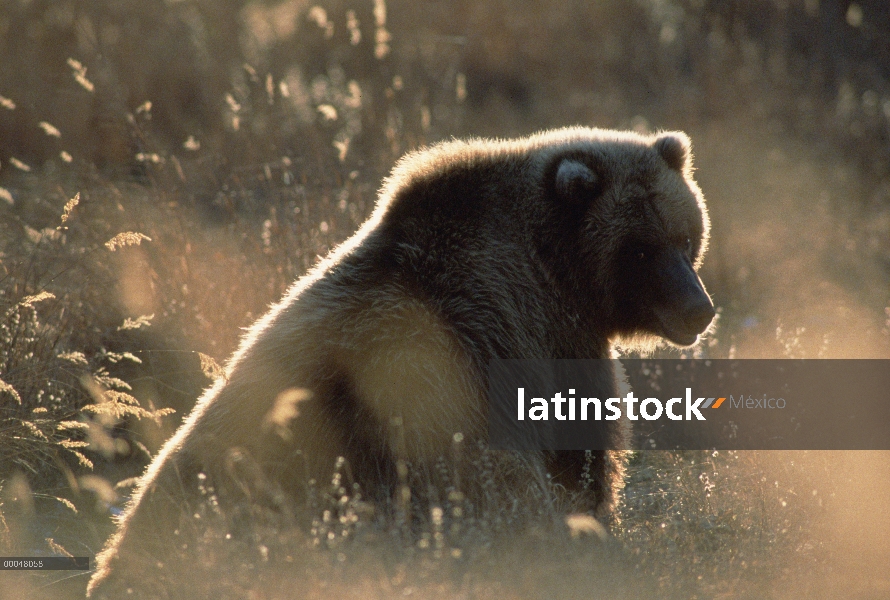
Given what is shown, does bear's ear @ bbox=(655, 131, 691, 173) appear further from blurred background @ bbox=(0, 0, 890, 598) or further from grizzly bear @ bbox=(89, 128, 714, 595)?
blurred background @ bbox=(0, 0, 890, 598)

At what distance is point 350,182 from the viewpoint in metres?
7.32

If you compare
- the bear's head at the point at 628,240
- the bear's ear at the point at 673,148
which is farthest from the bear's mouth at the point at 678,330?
the bear's ear at the point at 673,148

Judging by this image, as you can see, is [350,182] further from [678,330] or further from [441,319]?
[441,319]

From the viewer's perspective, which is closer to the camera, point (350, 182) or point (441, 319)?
point (441, 319)

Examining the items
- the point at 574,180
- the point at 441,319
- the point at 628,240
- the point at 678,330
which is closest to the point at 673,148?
the point at 628,240

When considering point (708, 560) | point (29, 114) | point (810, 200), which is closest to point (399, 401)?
point (708, 560)

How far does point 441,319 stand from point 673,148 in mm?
1837

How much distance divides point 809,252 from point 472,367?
674 centimetres

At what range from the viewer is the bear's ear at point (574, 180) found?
4.28 metres

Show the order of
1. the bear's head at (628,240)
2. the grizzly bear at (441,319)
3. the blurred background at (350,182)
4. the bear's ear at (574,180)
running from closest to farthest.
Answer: the grizzly bear at (441,319) < the bear's ear at (574,180) < the bear's head at (628,240) < the blurred background at (350,182)

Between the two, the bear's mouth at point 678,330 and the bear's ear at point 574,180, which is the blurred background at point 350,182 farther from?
the bear's ear at point 574,180

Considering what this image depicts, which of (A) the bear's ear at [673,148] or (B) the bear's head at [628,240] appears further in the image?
(A) the bear's ear at [673,148]

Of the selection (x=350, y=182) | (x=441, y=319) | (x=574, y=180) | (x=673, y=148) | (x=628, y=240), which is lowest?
(x=441, y=319)

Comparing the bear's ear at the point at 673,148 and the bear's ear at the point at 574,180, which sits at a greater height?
the bear's ear at the point at 673,148
